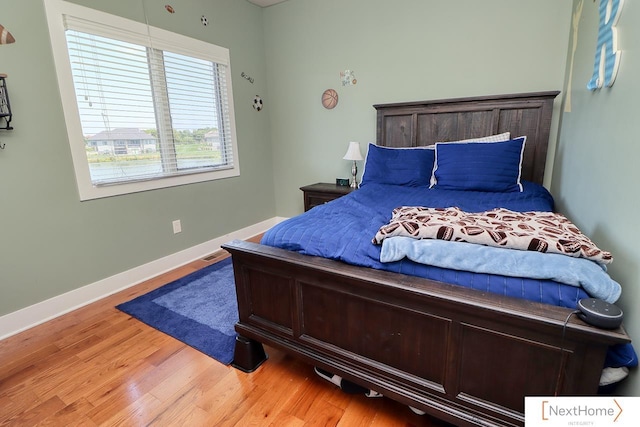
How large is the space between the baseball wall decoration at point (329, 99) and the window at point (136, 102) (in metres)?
1.01

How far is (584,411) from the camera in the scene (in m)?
0.82

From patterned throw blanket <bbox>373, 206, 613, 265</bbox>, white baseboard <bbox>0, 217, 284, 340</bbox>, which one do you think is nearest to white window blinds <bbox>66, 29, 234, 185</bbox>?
white baseboard <bbox>0, 217, 284, 340</bbox>

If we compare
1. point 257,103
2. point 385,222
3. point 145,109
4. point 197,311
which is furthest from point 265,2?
point 197,311

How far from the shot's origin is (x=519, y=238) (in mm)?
1065

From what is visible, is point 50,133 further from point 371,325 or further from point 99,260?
point 371,325

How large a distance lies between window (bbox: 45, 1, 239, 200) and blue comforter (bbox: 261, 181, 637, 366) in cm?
162

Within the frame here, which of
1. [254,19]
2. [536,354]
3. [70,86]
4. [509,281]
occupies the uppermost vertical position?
[254,19]

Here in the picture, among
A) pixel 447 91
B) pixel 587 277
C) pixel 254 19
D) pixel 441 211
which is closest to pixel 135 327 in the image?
pixel 441 211

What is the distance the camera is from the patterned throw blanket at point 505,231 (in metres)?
1.01

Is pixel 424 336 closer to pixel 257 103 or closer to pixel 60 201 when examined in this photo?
pixel 60 201

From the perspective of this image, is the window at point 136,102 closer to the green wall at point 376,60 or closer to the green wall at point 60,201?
the green wall at point 60,201

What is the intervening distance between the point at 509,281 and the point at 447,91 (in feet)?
7.55

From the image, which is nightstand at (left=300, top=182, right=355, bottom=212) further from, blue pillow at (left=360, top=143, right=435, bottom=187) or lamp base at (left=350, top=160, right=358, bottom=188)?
blue pillow at (left=360, top=143, right=435, bottom=187)

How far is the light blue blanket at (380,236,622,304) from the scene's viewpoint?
922 millimetres
